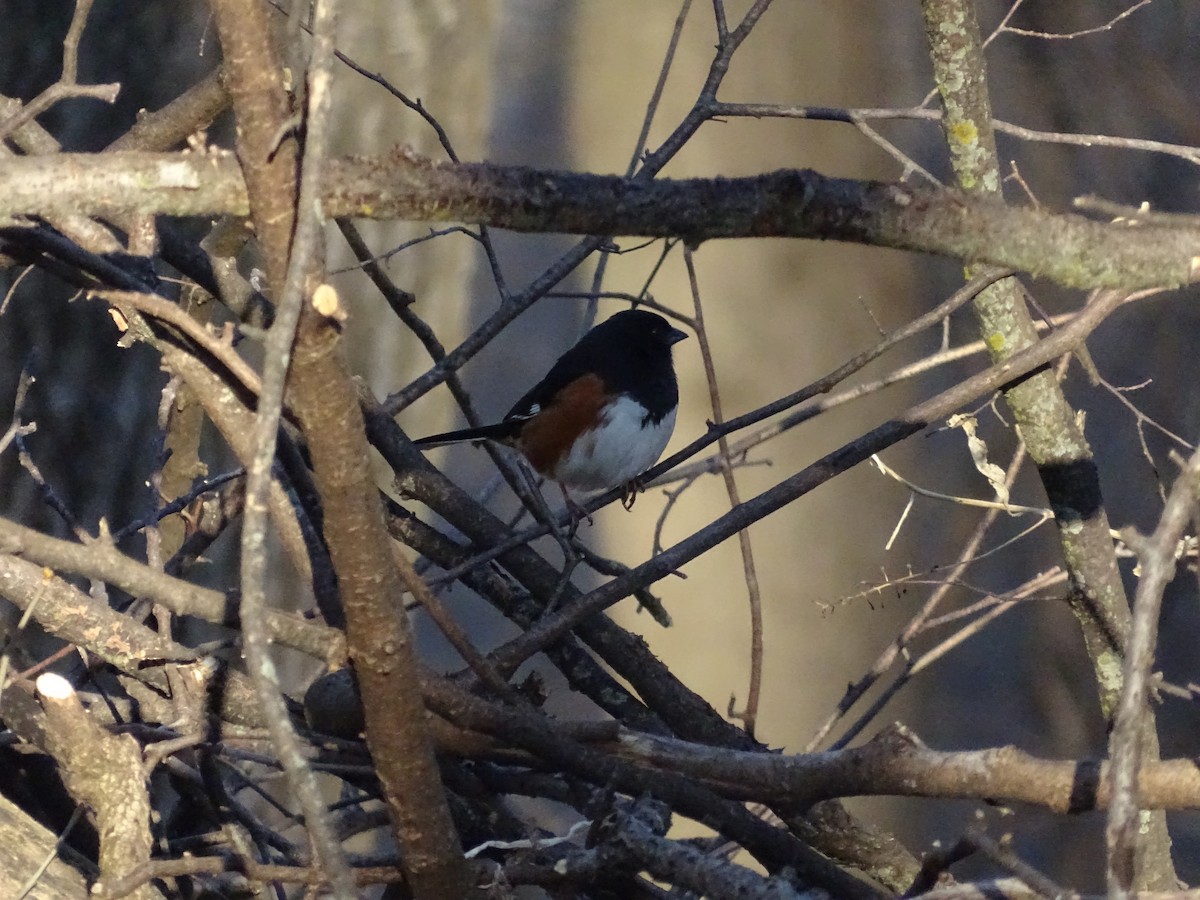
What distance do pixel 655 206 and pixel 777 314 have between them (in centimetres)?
208

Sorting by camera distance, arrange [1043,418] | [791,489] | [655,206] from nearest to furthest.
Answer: [655,206]
[791,489]
[1043,418]

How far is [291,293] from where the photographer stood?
0.56m

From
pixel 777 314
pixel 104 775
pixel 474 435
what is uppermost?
pixel 777 314

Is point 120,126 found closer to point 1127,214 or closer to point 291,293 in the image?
point 291,293

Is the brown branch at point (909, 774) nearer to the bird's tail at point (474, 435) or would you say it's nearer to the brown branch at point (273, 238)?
the brown branch at point (273, 238)

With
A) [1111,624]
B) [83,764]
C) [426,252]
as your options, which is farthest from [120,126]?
[1111,624]

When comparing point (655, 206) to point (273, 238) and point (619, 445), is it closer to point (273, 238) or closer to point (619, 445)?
point (273, 238)

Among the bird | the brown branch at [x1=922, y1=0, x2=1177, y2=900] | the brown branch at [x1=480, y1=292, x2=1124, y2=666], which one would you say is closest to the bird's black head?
the bird

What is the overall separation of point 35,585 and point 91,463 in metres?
1.65

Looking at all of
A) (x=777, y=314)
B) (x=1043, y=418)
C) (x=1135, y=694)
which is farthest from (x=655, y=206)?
→ (x=777, y=314)

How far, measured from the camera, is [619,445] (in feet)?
6.87

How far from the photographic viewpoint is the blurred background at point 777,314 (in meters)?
2.54

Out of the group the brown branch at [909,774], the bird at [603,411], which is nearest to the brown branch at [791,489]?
the brown branch at [909,774]

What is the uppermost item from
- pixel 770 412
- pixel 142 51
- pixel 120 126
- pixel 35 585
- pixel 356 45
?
pixel 356 45
